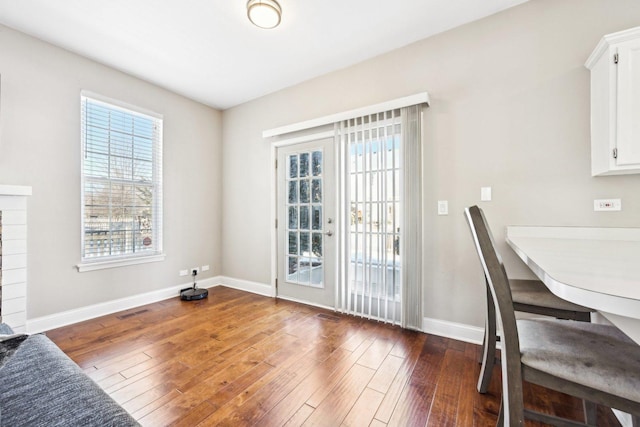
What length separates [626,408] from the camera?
2.73 ft

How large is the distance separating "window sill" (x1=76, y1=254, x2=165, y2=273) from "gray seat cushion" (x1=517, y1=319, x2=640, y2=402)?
3674 millimetres

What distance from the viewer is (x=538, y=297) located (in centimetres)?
154

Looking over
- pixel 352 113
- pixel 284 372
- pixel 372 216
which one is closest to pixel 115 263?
pixel 284 372

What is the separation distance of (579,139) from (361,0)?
1.92 meters

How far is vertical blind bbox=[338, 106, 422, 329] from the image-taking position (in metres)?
2.47

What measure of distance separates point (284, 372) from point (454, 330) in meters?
1.51

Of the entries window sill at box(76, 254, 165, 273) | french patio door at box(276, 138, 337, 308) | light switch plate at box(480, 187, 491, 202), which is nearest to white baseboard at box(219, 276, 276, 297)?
french patio door at box(276, 138, 337, 308)

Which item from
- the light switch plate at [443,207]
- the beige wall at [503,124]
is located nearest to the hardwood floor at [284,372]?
the beige wall at [503,124]

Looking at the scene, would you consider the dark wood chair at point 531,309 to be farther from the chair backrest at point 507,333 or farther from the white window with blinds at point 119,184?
the white window with blinds at point 119,184

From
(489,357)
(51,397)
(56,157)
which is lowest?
(489,357)

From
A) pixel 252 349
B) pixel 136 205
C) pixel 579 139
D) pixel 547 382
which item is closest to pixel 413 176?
pixel 579 139

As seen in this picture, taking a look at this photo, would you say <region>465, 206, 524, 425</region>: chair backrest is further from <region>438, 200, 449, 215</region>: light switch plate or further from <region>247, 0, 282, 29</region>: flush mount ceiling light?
<region>247, 0, 282, 29</region>: flush mount ceiling light

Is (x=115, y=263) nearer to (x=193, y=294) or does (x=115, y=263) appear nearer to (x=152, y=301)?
(x=152, y=301)

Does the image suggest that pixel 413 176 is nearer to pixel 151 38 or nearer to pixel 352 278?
pixel 352 278
